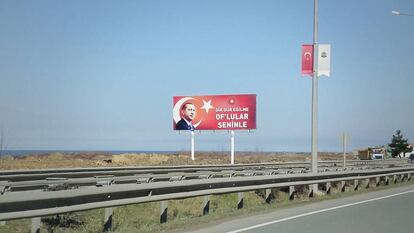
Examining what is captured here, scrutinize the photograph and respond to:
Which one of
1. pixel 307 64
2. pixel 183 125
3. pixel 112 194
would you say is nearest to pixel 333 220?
pixel 112 194

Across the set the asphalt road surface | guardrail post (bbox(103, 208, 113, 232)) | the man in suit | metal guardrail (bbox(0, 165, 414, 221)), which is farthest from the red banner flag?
the man in suit

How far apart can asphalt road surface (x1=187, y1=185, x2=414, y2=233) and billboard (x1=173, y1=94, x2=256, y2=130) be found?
43199 mm

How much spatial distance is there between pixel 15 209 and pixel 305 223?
698cm

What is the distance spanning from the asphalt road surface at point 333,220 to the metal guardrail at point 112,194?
3.77ft

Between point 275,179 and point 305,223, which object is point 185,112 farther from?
point 305,223

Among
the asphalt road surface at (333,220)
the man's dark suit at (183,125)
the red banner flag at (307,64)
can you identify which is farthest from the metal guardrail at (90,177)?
the man's dark suit at (183,125)

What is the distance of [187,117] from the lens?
205ft

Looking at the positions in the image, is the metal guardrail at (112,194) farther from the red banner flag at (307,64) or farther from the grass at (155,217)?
the red banner flag at (307,64)

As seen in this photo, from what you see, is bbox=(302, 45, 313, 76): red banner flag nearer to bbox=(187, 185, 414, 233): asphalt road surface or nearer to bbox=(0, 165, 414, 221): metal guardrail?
bbox=(0, 165, 414, 221): metal guardrail

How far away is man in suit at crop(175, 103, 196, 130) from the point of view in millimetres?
62031

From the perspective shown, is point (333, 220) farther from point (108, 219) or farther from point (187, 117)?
point (187, 117)

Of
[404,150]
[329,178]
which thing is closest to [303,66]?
[329,178]

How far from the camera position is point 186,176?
27047 millimetres

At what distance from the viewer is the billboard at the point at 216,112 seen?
204ft
